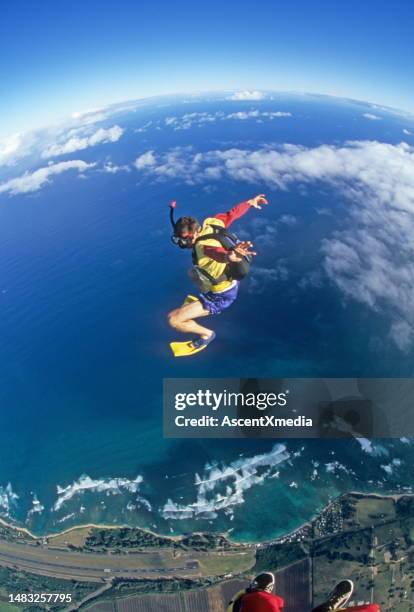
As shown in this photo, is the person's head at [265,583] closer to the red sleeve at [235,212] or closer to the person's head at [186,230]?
the person's head at [186,230]

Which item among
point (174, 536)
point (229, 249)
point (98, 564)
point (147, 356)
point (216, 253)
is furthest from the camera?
point (147, 356)

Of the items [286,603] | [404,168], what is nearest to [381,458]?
[286,603]

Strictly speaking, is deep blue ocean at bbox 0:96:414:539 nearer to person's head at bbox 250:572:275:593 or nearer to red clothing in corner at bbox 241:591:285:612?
person's head at bbox 250:572:275:593

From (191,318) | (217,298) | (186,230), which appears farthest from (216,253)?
(191,318)

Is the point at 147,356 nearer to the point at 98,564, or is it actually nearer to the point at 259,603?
the point at 98,564

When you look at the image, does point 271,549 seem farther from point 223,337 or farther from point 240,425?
point 223,337

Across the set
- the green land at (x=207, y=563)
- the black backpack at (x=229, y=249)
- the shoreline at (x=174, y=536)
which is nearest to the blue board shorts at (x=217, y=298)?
the black backpack at (x=229, y=249)
